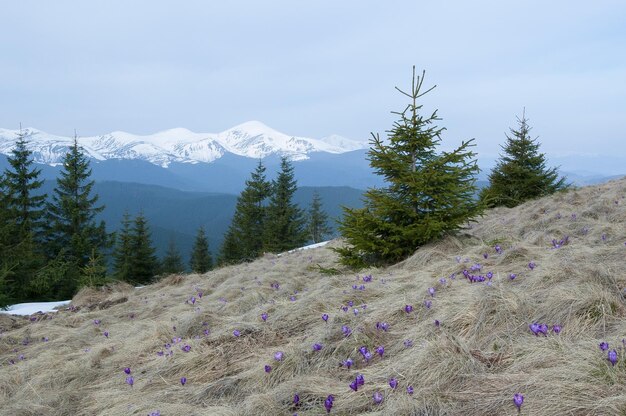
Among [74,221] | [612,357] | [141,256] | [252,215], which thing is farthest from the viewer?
[252,215]

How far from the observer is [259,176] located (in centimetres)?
3922

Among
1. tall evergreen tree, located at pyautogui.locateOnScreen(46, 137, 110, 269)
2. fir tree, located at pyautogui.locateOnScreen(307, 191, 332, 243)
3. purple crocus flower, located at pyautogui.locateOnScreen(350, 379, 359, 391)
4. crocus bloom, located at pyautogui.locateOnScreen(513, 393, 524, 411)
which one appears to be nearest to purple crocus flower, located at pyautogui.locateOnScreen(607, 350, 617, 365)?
crocus bloom, located at pyautogui.locateOnScreen(513, 393, 524, 411)

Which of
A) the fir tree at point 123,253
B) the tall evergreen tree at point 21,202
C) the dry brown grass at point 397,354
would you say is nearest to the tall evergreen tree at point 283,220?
the fir tree at point 123,253

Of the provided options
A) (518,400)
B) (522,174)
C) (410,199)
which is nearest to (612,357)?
(518,400)

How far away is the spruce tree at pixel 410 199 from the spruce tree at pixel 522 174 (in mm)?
12299

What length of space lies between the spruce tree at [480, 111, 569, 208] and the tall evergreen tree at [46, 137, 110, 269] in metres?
29.3

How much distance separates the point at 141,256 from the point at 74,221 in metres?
6.60

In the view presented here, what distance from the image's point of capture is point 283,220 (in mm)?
37188

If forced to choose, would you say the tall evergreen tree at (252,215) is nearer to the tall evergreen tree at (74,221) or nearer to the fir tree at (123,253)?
the fir tree at (123,253)

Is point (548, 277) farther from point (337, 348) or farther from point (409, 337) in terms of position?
point (337, 348)

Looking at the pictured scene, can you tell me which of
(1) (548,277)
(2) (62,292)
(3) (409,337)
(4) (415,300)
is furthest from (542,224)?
(2) (62,292)

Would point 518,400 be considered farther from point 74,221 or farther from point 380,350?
point 74,221

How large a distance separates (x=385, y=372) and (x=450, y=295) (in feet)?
5.37

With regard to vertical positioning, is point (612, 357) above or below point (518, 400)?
above
